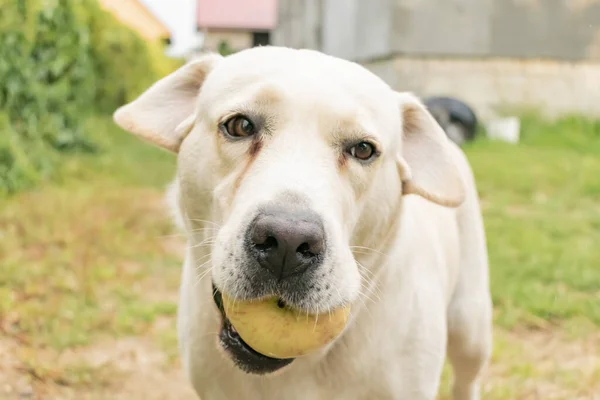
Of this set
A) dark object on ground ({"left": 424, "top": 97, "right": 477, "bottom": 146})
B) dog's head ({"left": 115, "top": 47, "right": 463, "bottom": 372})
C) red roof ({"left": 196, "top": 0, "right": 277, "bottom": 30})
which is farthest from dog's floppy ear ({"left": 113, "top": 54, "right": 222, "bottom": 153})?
red roof ({"left": 196, "top": 0, "right": 277, "bottom": 30})

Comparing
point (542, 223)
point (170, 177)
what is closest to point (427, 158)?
point (542, 223)

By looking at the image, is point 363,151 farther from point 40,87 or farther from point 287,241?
point 40,87

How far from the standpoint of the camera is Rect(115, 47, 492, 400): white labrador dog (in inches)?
81.4

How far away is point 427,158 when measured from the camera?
2.80 m

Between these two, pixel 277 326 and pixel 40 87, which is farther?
pixel 40 87

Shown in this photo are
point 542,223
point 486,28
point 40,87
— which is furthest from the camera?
point 486,28

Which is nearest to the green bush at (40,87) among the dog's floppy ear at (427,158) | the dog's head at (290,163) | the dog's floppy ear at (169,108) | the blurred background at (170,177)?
the blurred background at (170,177)

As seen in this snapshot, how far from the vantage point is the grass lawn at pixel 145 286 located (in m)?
4.29

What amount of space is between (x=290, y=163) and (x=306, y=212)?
0.79 ft

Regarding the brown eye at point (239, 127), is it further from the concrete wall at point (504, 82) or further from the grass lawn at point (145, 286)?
the concrete wall at point (504, 82)

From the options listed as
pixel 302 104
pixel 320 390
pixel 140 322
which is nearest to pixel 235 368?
pixel 320 390

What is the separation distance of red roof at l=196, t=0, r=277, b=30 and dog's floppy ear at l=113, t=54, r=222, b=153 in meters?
38.0

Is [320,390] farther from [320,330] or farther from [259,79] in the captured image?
[259,79]

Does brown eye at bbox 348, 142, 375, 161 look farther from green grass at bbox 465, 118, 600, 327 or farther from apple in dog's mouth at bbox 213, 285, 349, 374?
green grass at bbox 465, 118, 600, 327
